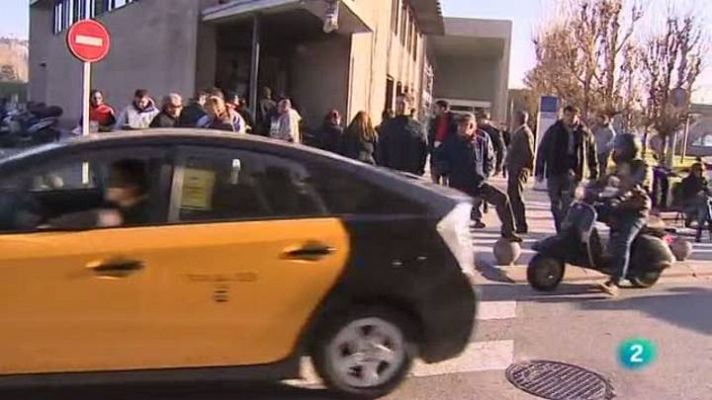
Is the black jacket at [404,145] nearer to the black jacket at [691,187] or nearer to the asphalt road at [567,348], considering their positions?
the asphalt road at [567,348]

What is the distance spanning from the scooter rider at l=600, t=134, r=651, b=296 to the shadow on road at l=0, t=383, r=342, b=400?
4110 millimetres

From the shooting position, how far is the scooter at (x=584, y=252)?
26.2ft

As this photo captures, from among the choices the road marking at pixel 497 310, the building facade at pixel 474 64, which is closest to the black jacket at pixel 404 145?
the road marking at pixel 497 310

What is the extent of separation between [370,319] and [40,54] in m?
43.8

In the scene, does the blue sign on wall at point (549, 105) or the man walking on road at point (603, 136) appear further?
the blue sign on wall at point (549, 105)

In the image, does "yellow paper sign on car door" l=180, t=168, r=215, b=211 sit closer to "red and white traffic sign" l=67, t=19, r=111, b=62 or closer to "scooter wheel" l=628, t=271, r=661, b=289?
"scooter wheel" l=628, t=271, r=661, b=289

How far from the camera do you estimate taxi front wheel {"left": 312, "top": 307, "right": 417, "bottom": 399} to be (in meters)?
4.66

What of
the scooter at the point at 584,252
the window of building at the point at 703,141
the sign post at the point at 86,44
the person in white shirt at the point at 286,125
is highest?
the sign post at the point at 86,44

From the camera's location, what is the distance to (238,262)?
440 centimetres

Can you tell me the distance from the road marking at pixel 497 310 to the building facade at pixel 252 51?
8.75 m

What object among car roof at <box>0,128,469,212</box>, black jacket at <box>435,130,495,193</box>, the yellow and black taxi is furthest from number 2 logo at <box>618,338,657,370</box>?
black jacket at <box>435,130,495,193</box>

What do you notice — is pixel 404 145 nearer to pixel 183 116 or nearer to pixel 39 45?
pixel 183 116

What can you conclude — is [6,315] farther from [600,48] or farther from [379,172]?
[600,48]

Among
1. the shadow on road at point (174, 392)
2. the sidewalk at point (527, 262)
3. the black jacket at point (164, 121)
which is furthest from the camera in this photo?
the black jacket at point (164, 121)
